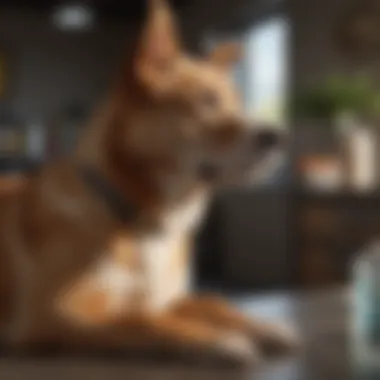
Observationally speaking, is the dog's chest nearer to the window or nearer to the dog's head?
the dog's head

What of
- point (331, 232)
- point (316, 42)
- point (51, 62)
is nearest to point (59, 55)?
point (51, 62)

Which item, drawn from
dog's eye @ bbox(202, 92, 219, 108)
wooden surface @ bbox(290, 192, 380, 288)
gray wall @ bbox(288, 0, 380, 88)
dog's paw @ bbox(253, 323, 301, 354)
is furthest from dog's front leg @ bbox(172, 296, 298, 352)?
gray wall @ bbox(288, 0, 380, 88)

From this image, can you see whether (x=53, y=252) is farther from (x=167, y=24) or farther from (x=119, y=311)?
(x=167, y=24)

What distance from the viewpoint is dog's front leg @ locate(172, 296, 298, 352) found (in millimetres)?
1057

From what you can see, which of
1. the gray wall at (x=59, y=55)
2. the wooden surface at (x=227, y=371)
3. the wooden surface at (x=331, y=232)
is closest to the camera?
the wooden surface at (x=227, y=371)

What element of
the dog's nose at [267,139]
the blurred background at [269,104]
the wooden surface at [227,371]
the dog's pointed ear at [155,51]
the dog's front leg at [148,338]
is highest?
the blurred background at [269,104]

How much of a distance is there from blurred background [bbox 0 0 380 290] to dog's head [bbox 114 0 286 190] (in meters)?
1.99

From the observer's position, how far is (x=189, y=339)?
1.02 metres

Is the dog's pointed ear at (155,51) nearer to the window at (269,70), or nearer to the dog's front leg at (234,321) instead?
the dog's front leg at (234,321)

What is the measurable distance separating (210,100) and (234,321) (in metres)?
0.25

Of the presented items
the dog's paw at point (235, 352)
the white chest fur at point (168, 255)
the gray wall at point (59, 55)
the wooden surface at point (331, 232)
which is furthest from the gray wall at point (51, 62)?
the dog's paw at point (235, 352)

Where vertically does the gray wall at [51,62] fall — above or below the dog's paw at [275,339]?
above

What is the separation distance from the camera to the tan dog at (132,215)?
106cm

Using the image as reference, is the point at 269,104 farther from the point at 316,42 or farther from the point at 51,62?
the point at 51,62
